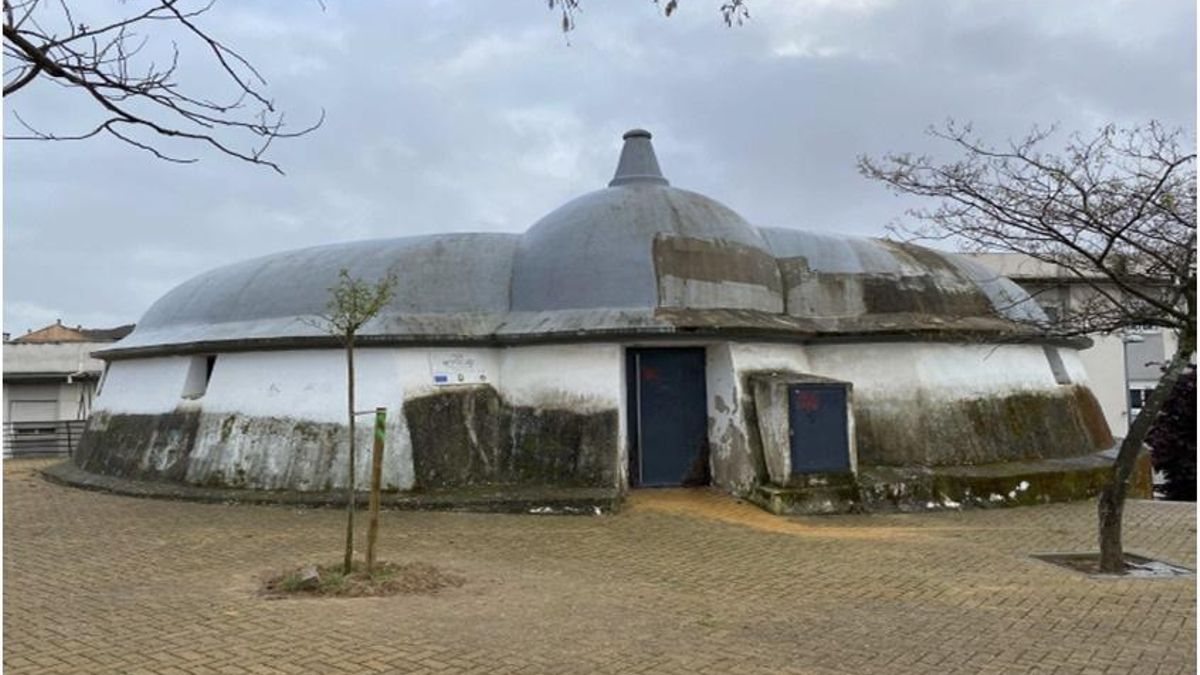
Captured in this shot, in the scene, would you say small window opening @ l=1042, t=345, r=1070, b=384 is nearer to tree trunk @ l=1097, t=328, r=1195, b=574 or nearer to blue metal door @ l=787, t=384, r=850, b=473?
blue metal door @ l=787, t=384, r=850, b=473

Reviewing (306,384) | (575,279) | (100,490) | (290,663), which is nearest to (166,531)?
(306,384)

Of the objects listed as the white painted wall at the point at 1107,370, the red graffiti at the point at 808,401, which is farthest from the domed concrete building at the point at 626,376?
the white painted wall at the point at 1107,370

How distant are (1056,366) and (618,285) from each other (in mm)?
8949

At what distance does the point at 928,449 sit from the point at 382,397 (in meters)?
8.70

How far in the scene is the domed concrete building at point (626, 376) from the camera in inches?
518

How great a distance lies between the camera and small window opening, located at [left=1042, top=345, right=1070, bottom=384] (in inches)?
651

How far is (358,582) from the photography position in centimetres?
780

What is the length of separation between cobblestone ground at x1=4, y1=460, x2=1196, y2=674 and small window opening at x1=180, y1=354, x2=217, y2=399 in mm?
3327

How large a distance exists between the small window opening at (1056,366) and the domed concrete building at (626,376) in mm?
386

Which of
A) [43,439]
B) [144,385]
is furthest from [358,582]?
[43,439]

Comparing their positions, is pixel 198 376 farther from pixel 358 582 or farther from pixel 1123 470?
pixel 1123 470

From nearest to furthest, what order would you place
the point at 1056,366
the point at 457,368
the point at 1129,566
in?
the point at 1129,566, the point at 457,368, the point at 1056,366

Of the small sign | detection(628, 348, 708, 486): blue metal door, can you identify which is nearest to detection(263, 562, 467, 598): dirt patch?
the small sign

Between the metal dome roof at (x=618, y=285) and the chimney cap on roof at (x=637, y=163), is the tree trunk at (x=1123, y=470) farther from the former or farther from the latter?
the chimney cap on roof at (x=637, y=163)
